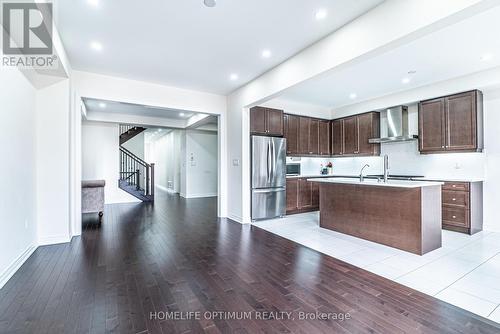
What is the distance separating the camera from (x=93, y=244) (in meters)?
3.89

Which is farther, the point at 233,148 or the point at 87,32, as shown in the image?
the point at 233,148

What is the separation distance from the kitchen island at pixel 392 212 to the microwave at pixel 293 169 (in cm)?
202

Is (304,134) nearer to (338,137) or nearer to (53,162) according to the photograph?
(338,137)

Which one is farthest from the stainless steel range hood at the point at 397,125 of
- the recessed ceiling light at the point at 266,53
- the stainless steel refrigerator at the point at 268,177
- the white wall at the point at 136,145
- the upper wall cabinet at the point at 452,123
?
the white wall at the point at 136,145

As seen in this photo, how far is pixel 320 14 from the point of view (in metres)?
2.85

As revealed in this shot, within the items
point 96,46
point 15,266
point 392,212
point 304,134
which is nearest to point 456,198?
point 392,212

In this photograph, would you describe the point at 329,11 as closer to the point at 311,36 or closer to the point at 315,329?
the point at 311,36

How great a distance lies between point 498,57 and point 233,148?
195 inches

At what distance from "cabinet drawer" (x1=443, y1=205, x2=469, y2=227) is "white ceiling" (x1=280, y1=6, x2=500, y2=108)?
8.40ft

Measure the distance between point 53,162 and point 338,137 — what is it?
21.8 ft

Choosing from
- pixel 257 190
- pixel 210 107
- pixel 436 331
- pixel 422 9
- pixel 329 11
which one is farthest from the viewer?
pixel 210 107

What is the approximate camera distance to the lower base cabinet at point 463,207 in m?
4.45

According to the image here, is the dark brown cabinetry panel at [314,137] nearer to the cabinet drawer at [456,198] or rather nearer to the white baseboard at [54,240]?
the cabinet drawer at [456,198]

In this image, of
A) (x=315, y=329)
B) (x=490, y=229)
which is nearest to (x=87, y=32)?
(x=315, y=329)
